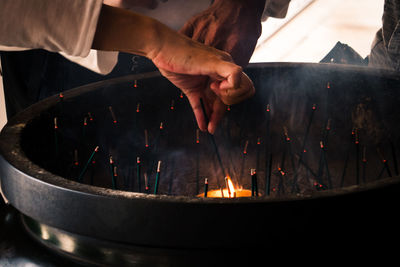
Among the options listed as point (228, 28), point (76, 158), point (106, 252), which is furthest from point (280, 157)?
point (106, 252)

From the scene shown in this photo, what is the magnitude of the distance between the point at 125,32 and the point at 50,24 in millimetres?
96

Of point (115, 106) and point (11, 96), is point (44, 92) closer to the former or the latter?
point (11, 96)

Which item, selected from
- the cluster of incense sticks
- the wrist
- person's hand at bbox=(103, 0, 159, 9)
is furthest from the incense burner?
person's hand at bbox=(103, 0, 159, 9)

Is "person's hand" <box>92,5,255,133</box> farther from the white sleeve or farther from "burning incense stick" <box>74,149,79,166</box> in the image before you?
"burning incense stick" <box>74,149,79,166</box>

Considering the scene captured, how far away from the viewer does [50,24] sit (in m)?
0.53

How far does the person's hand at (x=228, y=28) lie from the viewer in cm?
87

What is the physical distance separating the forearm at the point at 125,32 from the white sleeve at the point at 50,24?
0.03m

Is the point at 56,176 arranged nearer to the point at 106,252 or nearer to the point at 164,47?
the point at 106,252

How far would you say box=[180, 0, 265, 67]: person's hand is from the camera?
0.87 meters

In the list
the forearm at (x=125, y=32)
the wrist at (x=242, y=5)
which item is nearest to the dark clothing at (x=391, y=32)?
the wrist at (x=242, y=5)

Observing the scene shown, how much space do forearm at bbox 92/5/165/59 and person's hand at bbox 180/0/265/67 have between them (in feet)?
0.91

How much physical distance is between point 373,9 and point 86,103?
2682 mm

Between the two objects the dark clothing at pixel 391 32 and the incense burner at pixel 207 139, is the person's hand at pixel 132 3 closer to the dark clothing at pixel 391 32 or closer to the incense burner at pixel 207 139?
the incense burner at pixel 207 139

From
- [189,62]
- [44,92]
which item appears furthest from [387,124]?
[44,92]
